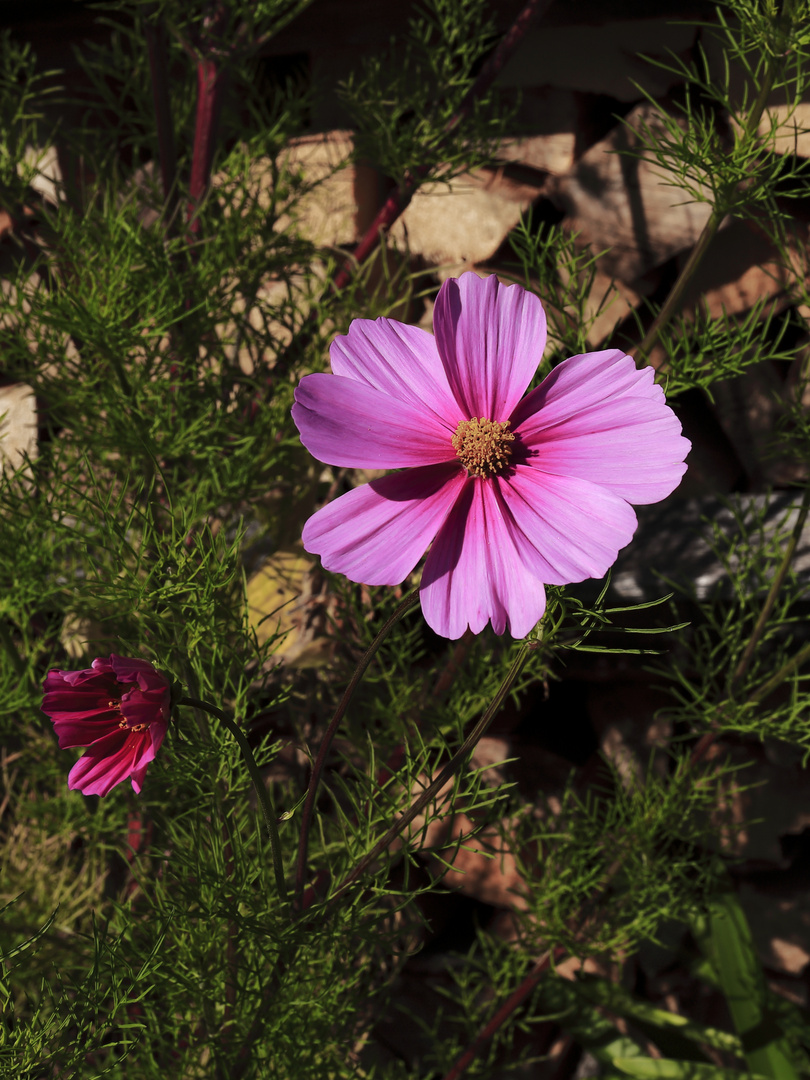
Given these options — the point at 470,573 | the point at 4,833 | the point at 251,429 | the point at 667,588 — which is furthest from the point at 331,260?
the point at 4,833

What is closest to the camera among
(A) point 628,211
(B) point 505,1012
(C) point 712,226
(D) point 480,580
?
(D) point 480,580

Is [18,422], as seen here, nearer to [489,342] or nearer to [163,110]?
[163,110]

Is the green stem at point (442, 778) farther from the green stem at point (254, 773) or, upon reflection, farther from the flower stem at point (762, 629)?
the flower stem at point (762, 629)

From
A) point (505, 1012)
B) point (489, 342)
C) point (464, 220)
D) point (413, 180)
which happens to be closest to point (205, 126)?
point (413, 180)

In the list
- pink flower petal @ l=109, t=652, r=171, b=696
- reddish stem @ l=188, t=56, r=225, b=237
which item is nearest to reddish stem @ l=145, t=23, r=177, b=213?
reddish stem @ l=188, t=56, r=225, b=237

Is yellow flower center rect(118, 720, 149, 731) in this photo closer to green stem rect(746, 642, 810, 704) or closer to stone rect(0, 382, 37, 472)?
green stem rect(746, 642, 810, 704)

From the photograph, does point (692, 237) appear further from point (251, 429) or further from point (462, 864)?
point (462, 864)
